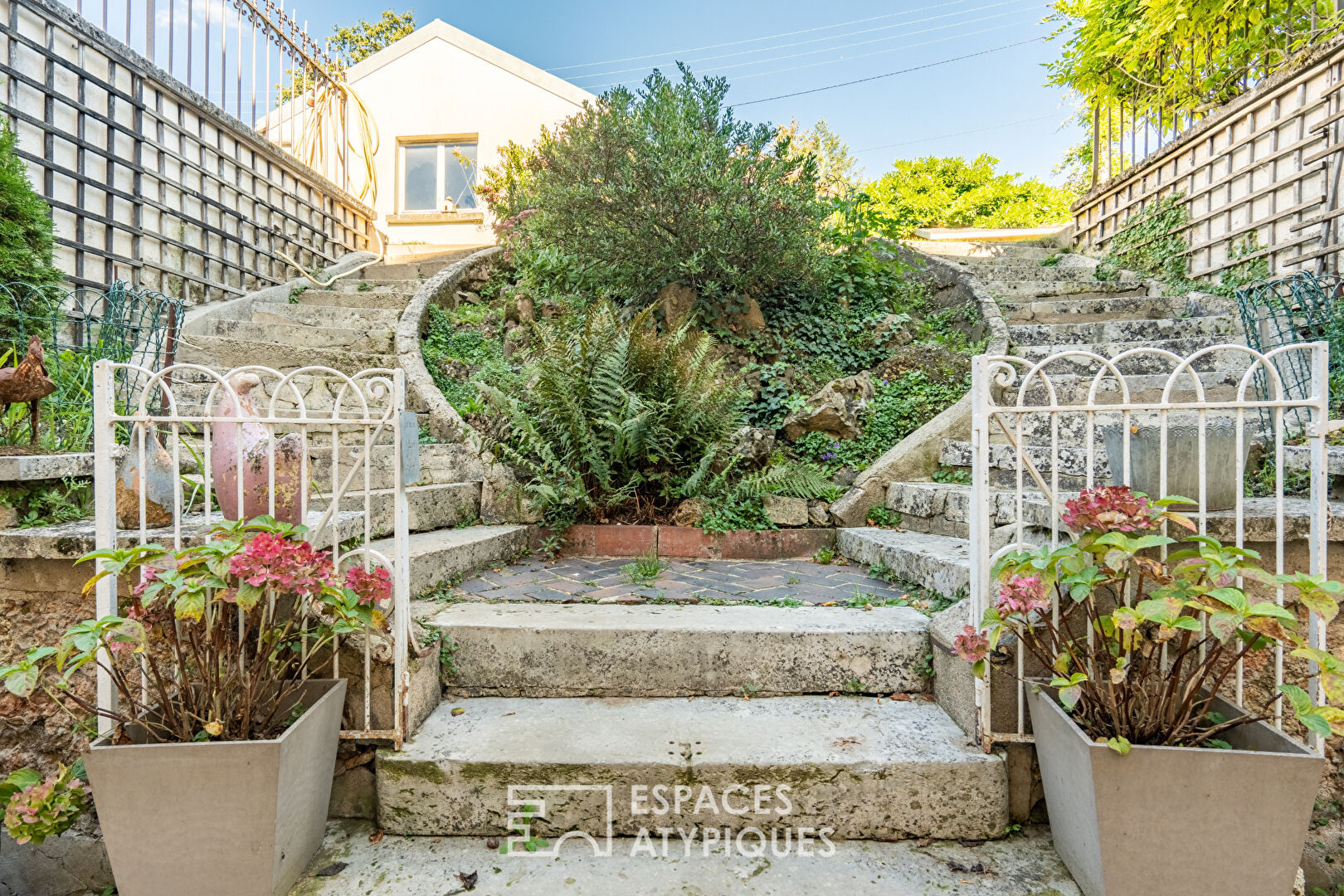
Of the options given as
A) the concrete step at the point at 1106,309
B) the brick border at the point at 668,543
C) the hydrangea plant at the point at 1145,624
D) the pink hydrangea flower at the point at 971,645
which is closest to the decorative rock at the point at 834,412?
the brick border at the point at 668,543

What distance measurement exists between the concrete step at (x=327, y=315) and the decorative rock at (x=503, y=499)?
225 centimetres

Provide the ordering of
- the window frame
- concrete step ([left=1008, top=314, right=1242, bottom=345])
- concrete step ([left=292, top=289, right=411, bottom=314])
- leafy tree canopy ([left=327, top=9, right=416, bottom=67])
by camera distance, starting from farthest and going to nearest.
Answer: leafy tree canopy ([left=327, top=9, right=416, bottom=67]) < the window frame < concrete step ([left=292, top=289, right=411, bottom=314]) < concrete step ([left=1008, top=314, right=1242, bottom=345])

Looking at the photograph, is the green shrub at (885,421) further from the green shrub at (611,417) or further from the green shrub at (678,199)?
the green shrub at (678,199)

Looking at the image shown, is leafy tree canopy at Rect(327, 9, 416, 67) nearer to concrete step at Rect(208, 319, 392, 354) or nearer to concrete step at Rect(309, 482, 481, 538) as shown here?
concrete step at Rect(208, 319, 392, 354)

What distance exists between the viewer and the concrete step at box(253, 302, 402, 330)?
5285 mm

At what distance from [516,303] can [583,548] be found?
274 cm

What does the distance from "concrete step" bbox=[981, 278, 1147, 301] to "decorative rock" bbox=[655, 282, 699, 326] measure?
2.60 metres

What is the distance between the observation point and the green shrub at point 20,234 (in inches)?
138

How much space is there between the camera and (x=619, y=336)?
3709mm

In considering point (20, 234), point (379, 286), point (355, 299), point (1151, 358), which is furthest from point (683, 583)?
point (379, 286)

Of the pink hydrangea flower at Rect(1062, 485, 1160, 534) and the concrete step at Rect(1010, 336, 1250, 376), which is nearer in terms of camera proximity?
the pink hydrangea flower at Rect(1062, 485, 1160, 534)

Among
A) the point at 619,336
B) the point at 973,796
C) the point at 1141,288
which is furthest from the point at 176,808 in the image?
the point at 1141,288

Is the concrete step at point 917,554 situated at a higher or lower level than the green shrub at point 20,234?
lower

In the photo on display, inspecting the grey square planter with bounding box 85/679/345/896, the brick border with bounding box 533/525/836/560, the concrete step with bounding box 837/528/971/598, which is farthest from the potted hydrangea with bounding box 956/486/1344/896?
the brick border with bounding box 533/525/836/560
